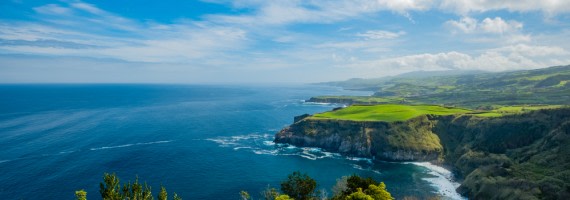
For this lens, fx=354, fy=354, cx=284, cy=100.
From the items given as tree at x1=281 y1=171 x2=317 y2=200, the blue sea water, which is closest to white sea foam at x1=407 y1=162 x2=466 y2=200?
the blue sea water

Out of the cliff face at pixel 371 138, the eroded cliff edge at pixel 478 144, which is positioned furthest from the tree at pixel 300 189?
the cliff face at pixel 371 138

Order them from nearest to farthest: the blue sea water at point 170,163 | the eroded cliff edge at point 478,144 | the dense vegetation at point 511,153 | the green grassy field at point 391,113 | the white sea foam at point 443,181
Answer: the dense vegetation at point 511,153
the eroded cliff edge at point 478,144
the white sea foam at point 443,181
the blue sea water at point 170,163
the green grassy field at point 391,113

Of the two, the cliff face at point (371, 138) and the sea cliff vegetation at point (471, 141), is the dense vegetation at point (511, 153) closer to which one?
the sea cliff vegetation at point (471, 141)

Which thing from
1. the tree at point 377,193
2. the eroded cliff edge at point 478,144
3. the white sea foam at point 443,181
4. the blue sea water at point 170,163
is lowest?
the white sea foam at point 443,181

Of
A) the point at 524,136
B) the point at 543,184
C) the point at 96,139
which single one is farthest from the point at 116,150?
the point at 524,136

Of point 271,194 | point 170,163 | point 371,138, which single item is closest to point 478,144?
point 371,138

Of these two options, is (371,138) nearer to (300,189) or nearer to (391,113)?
(391,113)

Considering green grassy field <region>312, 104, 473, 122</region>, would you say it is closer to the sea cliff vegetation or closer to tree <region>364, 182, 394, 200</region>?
the sea cliff vegetation

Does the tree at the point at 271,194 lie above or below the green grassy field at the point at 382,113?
below
